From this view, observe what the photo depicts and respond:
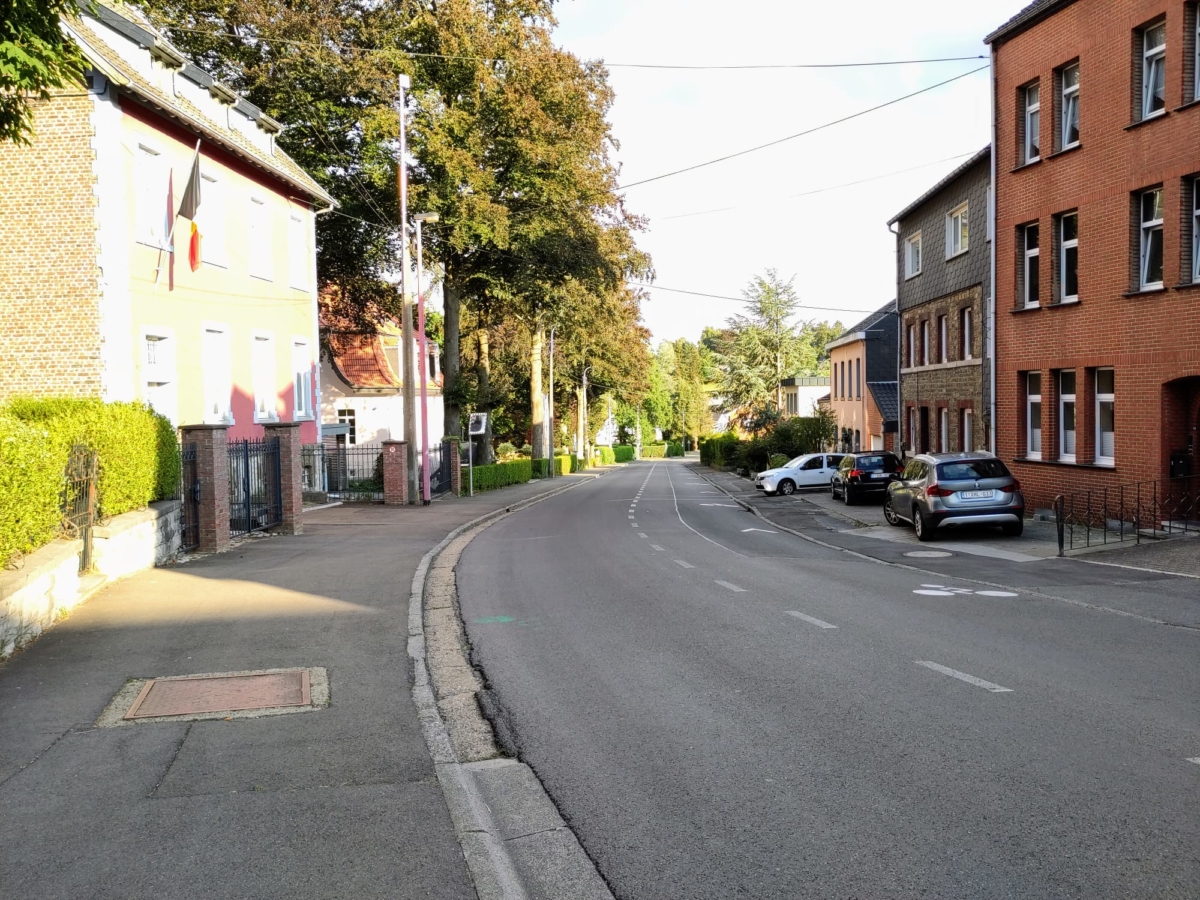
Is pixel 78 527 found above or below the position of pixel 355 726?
above

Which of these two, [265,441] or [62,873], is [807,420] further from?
[62,873]

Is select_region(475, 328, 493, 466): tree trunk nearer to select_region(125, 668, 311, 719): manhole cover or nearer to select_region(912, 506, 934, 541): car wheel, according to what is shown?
select_region(912, 506, 934, 541): car wheel

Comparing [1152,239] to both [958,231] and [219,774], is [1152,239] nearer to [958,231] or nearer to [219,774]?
[958,231]

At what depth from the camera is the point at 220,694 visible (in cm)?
782

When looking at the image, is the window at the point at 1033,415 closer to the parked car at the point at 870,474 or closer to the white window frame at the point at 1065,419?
the white window frame at the point at 1065,419

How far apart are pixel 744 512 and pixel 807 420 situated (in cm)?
2206

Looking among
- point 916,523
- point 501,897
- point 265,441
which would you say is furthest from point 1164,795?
point 265,441

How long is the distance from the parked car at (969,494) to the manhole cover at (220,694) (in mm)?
14587

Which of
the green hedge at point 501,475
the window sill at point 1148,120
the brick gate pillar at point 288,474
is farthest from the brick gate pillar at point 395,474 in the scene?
the window sill at point 1148,120

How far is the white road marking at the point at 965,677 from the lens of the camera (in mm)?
7489

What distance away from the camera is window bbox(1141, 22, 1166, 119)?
19.0m

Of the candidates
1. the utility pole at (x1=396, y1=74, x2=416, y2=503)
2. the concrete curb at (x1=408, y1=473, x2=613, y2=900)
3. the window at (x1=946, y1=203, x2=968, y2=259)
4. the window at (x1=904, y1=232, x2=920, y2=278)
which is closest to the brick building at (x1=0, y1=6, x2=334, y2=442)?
the utility pole at (x1=396, y1=74, x2=416, y2=503)

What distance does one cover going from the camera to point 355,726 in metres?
6.93

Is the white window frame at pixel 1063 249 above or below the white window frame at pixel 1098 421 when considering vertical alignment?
above
